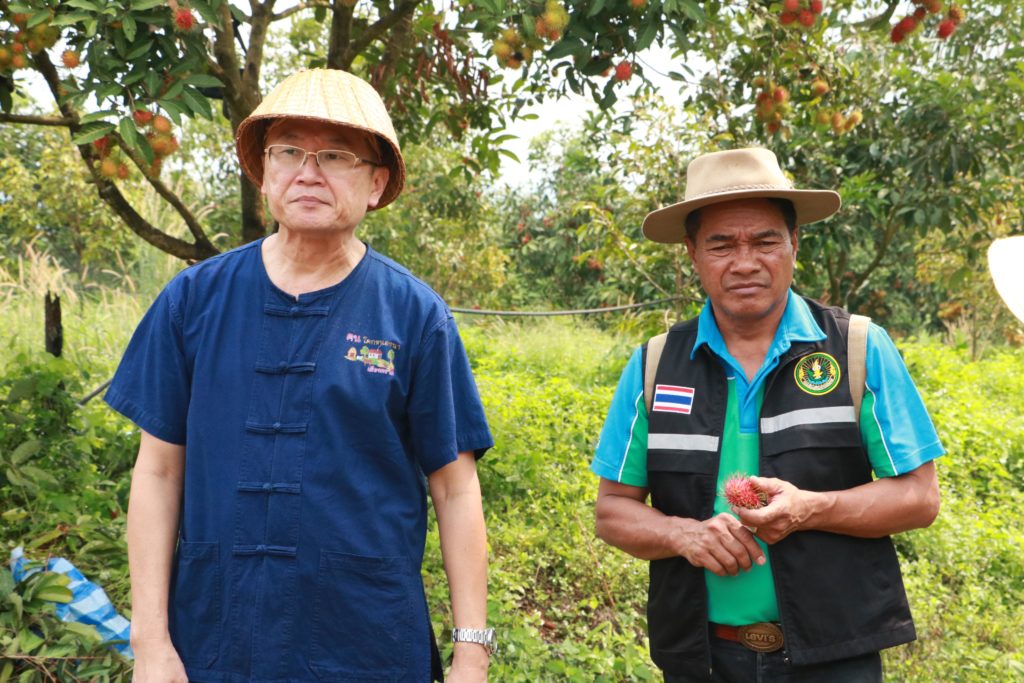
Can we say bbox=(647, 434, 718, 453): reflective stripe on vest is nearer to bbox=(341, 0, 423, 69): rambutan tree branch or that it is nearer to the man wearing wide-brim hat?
the man wearing wide-brim hat

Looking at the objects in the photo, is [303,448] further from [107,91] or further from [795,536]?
[107,91]

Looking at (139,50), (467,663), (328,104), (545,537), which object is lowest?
(545,537)

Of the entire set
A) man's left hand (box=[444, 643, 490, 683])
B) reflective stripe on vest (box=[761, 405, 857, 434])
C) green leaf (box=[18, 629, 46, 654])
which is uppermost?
reflective stripe on vest (box=[761, 405, 857, 434])

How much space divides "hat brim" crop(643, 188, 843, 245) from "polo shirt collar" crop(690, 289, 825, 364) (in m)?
0.21

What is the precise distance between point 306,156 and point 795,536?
1169 mm

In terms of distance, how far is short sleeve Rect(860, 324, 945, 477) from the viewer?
5.96 ft

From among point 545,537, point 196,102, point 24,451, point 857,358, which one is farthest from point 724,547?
point 24,451

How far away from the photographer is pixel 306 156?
1750mm

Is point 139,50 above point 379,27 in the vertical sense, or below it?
below

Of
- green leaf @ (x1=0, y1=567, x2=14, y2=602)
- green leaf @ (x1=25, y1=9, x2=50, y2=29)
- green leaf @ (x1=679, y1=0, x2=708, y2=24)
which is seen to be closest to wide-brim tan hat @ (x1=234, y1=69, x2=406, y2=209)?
green leaf @ (x1=25, y1=9, x2=50, y2=29)

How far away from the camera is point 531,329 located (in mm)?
11086

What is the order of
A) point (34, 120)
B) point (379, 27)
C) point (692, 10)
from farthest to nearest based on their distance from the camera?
point (379, 27) < point (34, 120) < point (692, 10)

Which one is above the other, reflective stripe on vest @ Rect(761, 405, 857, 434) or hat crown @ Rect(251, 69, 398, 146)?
hat crown @ Rect(251, 69, 398, 146)

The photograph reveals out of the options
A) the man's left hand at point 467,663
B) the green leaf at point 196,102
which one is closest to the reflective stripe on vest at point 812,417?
the man's left hand at point 467,663
